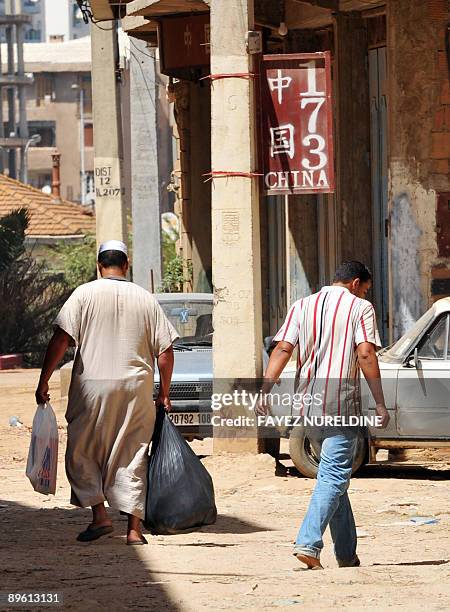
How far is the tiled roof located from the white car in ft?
131

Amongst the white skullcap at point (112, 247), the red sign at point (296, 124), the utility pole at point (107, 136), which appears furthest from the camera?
the utility pole at point (107, 136)

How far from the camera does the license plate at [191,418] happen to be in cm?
1385

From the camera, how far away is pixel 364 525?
34.1ft

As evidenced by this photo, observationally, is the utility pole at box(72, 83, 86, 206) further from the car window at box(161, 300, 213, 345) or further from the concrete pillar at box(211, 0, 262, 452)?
the concrete pillar at box(211, 0, 262, 452)

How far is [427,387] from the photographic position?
1199 centimetres

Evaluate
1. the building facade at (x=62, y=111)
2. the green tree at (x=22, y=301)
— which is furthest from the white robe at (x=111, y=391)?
the building facade at (x=62, y=111)

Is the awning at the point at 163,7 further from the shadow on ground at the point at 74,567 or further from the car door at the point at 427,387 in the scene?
the shadow on ground at the point at 74,567

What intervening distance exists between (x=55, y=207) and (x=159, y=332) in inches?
1819

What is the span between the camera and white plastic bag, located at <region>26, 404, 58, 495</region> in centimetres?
920

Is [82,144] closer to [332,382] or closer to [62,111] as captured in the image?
[62,111]

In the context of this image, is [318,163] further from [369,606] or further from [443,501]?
[369,606]

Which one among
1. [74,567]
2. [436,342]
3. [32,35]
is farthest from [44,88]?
[74,567]

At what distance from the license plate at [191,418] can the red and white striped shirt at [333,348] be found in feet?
18.5

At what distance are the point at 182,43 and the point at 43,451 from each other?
12.8 metres
